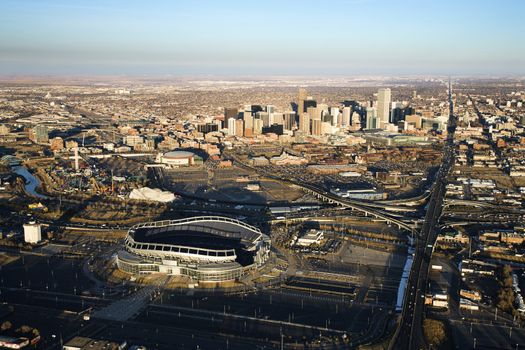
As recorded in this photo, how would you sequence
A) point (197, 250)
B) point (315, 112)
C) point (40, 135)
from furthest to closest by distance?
point (315, 112) < point (40, 135) < point (197, 250)

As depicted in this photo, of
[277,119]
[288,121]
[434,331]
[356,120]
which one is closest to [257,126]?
[277,119]

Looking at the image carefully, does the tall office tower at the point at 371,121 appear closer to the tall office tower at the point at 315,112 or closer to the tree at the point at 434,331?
the tall office tower at the point at 315,112

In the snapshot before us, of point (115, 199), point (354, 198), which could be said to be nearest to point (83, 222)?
point (115, 199)

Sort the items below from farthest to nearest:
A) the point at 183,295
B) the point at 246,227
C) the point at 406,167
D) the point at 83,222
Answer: the point at 406,167 → the point at 83,222 → the point at 246,227 → the point at 183,295

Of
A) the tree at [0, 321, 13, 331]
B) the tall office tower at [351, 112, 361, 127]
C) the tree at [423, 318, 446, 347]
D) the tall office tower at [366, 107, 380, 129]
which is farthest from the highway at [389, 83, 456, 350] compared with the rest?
the tall office tower at [351, 112, 361, 127]

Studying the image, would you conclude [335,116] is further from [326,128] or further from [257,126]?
[257,126]

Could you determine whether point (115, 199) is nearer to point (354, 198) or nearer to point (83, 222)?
point (83, 222)

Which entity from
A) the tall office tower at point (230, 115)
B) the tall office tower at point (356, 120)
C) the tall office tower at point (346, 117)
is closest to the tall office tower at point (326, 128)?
the tall office tower at point (356, 120)
